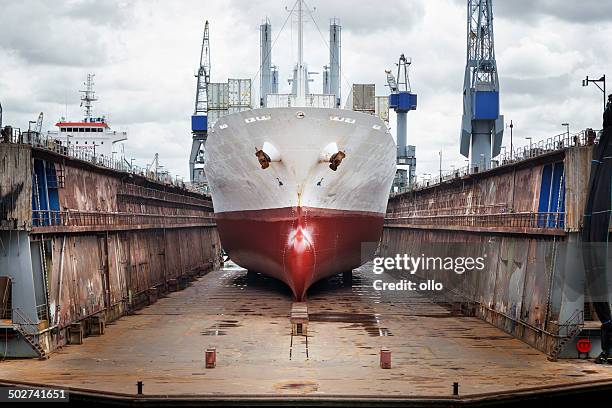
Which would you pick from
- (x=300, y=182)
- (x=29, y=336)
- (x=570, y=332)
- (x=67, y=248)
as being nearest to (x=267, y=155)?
(x=300, y=182)

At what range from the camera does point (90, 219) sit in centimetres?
2770

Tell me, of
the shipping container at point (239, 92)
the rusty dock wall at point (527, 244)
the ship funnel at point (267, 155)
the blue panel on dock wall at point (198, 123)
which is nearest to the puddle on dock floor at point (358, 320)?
the rusty dock wall at point (527, 244)

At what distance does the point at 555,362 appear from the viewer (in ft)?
64.6

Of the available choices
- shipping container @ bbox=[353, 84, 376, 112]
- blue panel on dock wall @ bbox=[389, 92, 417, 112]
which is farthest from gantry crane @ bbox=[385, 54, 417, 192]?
shipping container @ bbox=[353, 84, 376, 112]

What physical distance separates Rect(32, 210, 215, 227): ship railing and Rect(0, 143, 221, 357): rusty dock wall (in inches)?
1.5

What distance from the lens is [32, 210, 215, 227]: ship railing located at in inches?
883

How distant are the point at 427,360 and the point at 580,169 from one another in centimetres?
660

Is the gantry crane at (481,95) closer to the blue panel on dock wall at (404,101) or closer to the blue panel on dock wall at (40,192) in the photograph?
the blue panel on dock wall at (404,101)

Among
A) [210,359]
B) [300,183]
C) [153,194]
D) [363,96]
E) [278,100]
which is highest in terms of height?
[363,96]

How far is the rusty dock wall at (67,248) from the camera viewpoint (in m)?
20.4

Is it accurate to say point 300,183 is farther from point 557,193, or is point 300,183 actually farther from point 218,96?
point 218,96

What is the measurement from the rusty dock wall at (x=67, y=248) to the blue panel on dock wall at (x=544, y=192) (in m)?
14.3

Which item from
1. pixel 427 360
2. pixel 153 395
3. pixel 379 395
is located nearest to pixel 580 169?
pixel 427 360

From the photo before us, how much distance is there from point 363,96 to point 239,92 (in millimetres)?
11399
